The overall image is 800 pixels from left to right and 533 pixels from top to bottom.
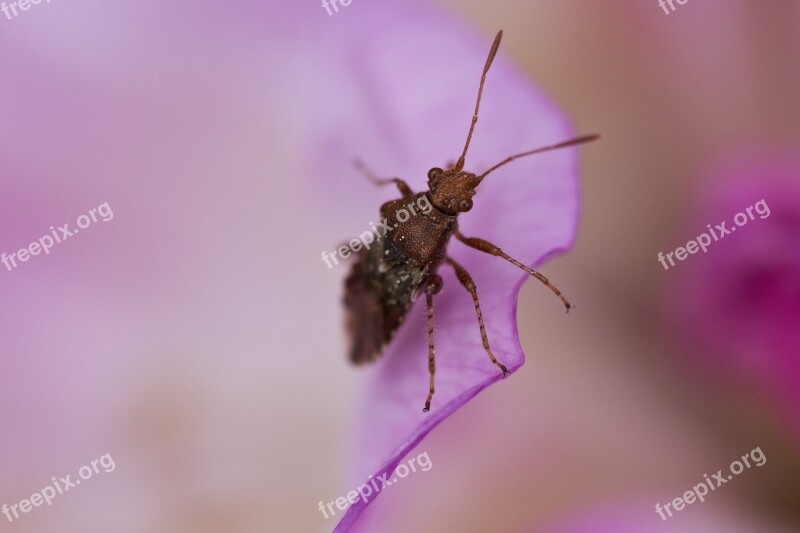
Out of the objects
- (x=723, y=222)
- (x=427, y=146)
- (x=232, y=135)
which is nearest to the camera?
(x=723, y=222)

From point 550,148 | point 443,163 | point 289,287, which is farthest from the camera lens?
point 289,287

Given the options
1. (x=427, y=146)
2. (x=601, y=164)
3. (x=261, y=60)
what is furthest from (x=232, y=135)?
(x=601, y=164)

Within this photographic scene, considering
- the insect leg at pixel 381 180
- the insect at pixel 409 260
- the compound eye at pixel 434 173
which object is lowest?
the insect at pixel 409 260

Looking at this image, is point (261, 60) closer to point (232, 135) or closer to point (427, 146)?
point (232, 135)

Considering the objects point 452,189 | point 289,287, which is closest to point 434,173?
point 452,189

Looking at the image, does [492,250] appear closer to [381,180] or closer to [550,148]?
[550,148]
